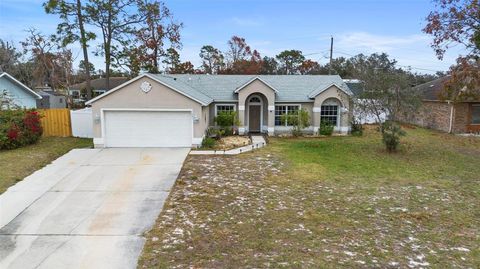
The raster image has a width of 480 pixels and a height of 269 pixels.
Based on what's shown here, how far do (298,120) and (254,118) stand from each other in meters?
3.04

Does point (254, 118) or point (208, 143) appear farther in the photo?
point (254, 118)

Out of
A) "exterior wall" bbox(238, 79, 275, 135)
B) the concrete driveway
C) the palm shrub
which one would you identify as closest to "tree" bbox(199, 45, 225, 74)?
"exterior wall" bbox(238, 79, 275, 135)

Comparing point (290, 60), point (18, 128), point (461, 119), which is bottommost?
point (18, 128)

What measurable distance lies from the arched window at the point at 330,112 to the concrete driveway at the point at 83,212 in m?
11.6

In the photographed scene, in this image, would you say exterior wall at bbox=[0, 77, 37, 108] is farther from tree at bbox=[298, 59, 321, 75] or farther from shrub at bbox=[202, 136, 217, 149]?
tree at bbox=[298, 59, 321, 75]

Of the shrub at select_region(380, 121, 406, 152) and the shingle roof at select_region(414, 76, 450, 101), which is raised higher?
the shingle roof at select_region(414, 76, 450, 101)

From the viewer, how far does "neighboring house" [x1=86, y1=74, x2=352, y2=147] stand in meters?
17.1

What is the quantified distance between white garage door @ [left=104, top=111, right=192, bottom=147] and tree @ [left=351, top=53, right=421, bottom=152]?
8821 mm

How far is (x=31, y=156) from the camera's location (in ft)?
47.8

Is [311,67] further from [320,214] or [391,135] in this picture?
[320,214]

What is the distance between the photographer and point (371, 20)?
56.3ft

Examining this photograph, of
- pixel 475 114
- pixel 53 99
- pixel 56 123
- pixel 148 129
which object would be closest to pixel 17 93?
pixel 56 123

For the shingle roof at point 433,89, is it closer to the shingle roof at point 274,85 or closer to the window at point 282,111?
the shingle roof at point 274,85

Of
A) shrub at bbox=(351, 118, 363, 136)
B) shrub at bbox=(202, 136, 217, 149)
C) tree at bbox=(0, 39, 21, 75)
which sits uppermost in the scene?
tree at bbox=(0, 39, 21, 75)
